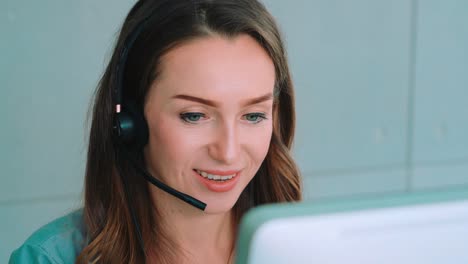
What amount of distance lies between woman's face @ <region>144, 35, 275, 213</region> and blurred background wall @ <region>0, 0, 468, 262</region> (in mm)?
980

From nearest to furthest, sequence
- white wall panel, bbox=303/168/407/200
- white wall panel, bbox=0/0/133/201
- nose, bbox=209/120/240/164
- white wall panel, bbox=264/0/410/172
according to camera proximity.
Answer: nose, bbox=209/120/240/164 → white wall panel, bbox=0/0/133/201 → white wall panel, bbox=264/0/410/172 → white wall panel, bbox=303/168/407/200

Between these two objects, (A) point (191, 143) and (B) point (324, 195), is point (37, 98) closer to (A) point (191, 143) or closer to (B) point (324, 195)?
(A) point (191, 143)

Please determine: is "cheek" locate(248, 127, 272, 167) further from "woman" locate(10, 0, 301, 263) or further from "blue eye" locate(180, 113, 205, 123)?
"blue eye" locate(180, 113, 205, 123)

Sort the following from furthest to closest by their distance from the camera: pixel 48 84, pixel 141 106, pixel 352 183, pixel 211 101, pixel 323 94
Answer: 1. pixel 352 183
2. pixel 323 94
3. pixel 48 84
4. pixel 141 106
5. pixel 211 101

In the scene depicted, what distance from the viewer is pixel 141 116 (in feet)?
4.25

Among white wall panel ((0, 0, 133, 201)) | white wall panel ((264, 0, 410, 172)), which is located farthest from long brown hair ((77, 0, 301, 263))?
white wall panel ((264, 0, 410, 172))

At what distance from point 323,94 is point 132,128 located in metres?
1.52

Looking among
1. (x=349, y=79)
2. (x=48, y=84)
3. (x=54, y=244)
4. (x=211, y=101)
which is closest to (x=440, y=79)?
(x=349, y=79)

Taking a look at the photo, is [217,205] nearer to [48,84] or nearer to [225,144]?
[225,144]

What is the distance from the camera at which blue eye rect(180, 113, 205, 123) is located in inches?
48.2

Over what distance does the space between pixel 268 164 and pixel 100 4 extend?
101 centimetres

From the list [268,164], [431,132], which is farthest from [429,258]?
[431,132]

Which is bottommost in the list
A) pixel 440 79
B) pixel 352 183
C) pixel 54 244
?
pixel 352 183

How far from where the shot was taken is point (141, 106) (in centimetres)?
132
